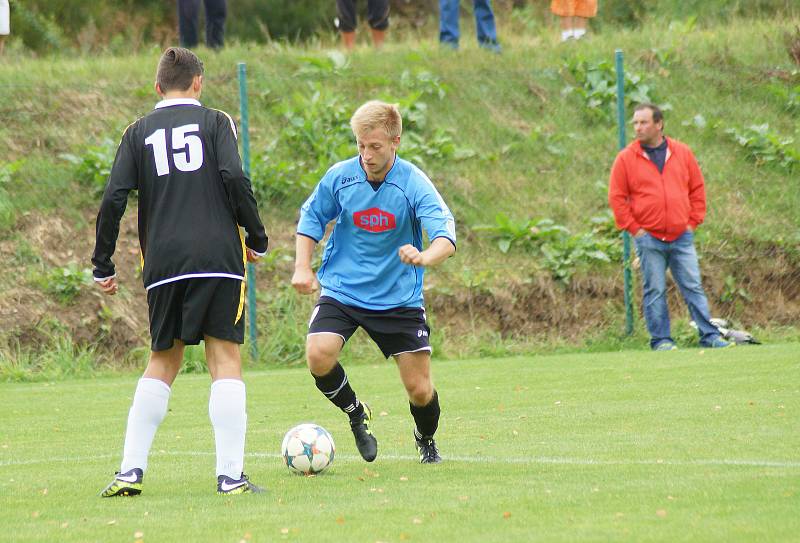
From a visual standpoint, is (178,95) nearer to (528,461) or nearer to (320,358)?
(320,358)

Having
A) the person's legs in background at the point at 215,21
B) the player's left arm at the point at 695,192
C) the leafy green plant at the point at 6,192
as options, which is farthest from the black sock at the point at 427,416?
the person's legs in background at the point at 215,21

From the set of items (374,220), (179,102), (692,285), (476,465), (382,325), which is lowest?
(476,465)

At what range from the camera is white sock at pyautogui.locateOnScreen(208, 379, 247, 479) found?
594cm

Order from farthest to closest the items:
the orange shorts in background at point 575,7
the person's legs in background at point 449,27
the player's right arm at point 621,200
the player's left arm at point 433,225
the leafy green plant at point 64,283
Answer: the orange shorts in background at point 575,7
the person's legs in background at point 449,27
the leafy green plant at point 64,283
the player's right arm at point 621,200
the player's left arm at point 433,225

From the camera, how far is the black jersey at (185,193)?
598 centimetres

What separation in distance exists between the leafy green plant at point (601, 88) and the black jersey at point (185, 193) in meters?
11.2

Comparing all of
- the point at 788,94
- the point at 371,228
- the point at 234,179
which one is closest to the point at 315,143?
the point at 788,94

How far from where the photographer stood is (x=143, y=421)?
6055 mm

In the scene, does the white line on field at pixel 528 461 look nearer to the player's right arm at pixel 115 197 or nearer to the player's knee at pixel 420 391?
the player's knee at pixel 420 391

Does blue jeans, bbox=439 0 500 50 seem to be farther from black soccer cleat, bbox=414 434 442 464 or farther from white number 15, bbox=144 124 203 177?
white number 15, bbox=144 124 203 177

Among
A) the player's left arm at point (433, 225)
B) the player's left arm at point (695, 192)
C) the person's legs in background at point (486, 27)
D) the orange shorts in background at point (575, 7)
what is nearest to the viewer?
the player's left arm at point (433, 225)

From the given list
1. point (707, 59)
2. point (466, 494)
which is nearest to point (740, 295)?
point (707, 59)

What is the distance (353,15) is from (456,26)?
56.8 inches

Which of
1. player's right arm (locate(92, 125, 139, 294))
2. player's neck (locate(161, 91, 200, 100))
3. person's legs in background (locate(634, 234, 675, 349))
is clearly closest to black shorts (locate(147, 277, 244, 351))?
player's right arm (locate(92, 125, 139, 294))
